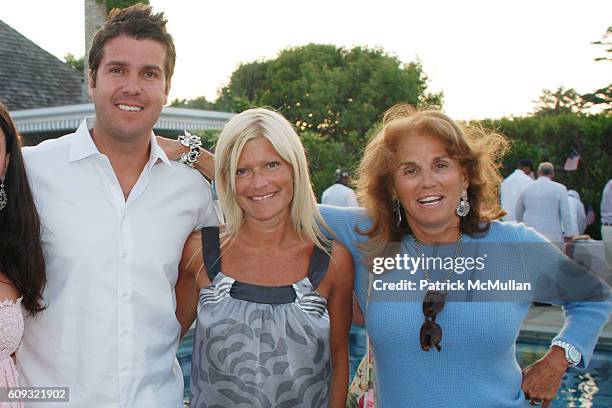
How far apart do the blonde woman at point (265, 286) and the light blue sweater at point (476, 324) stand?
0.65 feet

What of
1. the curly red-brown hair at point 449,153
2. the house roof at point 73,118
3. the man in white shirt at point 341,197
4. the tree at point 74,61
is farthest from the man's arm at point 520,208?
the tree at point 74,61

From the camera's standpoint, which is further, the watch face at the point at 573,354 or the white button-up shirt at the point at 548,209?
the white button-up shirt at the point at 548,209

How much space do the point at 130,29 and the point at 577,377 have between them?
6093 mm

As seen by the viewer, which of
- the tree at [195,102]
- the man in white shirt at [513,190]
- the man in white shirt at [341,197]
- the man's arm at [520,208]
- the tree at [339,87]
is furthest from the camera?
the tree at [195,102]

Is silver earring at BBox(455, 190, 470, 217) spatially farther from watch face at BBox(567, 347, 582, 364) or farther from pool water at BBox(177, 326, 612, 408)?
pool water at BBox(177, 326, 612, 408)

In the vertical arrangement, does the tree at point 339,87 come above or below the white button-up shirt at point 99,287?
above

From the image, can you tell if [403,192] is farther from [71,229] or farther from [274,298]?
[71,229]

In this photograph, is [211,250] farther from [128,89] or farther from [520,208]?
[520,208]

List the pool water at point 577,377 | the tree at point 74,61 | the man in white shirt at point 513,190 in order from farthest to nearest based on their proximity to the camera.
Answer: the tree at point 74,61
the man in white shirt at point 513,190
the pool water at point 577,377

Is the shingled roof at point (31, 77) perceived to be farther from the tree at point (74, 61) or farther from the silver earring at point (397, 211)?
the tree at point (74, 61)

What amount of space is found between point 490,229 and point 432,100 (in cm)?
3059

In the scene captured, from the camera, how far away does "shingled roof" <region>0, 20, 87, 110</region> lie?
14219mm

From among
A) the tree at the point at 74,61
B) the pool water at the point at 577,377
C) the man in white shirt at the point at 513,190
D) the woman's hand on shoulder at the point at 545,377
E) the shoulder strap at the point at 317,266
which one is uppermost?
the tree at the point at 74,61

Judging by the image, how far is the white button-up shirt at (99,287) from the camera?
2.41m
